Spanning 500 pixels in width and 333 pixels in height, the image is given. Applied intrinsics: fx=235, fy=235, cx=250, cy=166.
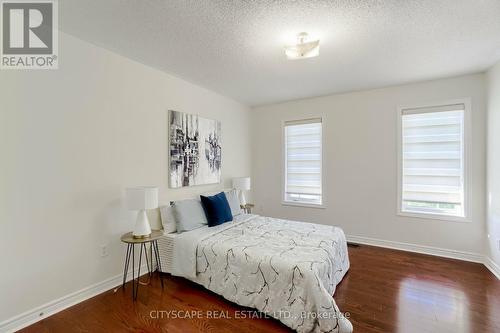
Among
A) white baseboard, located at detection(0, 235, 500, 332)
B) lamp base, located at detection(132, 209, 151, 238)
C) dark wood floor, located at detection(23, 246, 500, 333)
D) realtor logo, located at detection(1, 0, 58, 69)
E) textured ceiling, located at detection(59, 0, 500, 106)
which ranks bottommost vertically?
dark wood floor, located at detection(23, 246, 500, 333)

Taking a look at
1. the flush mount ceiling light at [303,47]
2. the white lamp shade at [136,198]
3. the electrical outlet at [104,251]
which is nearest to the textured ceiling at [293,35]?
the flush mount ceiling light at [303,47]

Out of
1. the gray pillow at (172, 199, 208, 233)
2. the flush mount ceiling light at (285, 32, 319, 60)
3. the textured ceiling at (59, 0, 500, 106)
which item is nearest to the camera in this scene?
the textured ceiling at (59, 0, 500, 106)

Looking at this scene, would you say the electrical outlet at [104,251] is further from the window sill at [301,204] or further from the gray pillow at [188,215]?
the window sill at [301,204]

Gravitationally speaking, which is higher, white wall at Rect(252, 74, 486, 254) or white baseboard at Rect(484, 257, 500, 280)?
white wall at Rect(252, 74, 486, 254)

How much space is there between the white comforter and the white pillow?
218 millimetres

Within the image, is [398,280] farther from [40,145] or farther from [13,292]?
[40,145]

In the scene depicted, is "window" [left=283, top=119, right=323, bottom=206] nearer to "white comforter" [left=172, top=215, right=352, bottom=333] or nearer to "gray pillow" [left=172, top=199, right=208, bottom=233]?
"white comforter" [left=172, top=215, right=352, bottom=333]

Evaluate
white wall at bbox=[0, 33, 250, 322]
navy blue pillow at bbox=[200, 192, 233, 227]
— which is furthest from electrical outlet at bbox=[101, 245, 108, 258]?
navy blue pillow at bbox=[200, 192, 233, 227]

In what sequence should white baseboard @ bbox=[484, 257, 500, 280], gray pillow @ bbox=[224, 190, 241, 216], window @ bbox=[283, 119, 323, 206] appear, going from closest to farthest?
white baseboard @ bbox=[484, 257, 500, 280], gray pillow @ bbox=[224, 190, 241, 216], window @ bbox=[283, 119, 323, 206]

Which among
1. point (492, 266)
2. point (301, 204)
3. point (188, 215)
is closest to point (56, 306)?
point (188, 215)

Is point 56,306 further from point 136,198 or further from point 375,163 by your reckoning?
point 375,163

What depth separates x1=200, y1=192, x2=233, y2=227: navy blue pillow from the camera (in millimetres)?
3236

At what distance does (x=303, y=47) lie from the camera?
233 cm

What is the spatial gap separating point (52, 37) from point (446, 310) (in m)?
4.48
